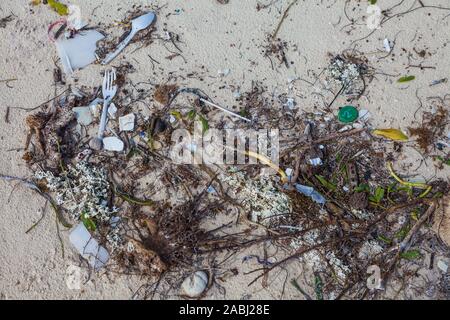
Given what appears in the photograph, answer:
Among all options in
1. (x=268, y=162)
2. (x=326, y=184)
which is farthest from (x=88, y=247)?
(x=326, y=184)

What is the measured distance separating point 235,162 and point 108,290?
40.7 inches

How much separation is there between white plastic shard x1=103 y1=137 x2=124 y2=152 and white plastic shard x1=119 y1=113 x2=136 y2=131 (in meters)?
0.08

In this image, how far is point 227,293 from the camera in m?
2.65

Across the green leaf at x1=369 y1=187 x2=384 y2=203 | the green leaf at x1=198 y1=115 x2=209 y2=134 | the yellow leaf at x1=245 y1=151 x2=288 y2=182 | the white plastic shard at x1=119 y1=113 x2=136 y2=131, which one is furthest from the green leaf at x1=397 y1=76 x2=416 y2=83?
the white plastic shard at x1=119 y1=113 x2=136 y2=131

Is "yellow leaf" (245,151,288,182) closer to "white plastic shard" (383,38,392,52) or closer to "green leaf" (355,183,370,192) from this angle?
"green leaf" (355,183,370,192)

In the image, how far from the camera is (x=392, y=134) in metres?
2.81

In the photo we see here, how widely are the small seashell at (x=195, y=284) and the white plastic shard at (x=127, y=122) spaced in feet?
3.10

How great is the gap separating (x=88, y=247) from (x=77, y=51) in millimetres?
1208

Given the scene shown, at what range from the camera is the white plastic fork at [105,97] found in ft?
9.27

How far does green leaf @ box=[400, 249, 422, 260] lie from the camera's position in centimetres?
268

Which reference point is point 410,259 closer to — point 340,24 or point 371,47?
point 371,47

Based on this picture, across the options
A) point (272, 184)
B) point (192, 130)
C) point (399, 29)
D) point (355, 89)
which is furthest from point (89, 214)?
point (399, 29)

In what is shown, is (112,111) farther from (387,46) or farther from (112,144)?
(387,46)

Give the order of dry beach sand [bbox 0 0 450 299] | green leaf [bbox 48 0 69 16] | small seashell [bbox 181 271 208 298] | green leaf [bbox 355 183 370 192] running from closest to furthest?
1. small seashell [bbox 181 271 208 298]
2. green leaf [bbox 355 183 370 192]
3. dry beach sand [bbox 0 0 450 299]
4. green leaf [bbox 48 0 69 16]
